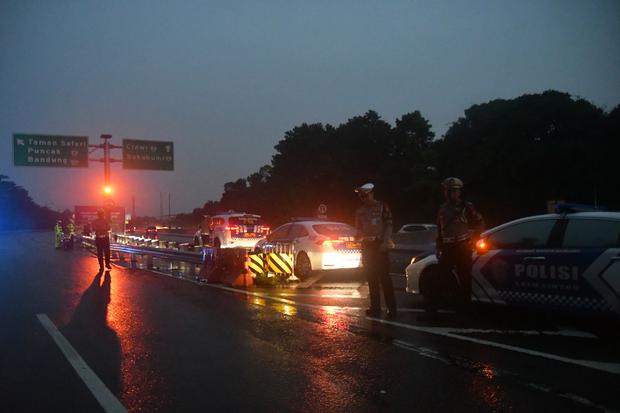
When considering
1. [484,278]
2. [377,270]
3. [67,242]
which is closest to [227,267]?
[377,270]

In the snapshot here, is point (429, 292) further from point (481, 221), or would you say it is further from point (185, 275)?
point (185, 275)

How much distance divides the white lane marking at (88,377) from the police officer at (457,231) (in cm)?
456

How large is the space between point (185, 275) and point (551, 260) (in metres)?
10.2

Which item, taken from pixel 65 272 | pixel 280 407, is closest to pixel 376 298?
pixel 280 407

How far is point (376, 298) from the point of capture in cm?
823

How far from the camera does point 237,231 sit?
21531 millimetres

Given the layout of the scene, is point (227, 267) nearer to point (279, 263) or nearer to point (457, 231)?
point (279, 263)

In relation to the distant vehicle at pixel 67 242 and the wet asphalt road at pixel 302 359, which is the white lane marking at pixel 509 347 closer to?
the wet asphalt road at pixel 302 359

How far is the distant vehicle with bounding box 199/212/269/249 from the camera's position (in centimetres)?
2153

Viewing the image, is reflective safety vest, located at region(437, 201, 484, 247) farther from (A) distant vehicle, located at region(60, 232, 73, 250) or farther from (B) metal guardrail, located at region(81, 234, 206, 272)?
(A) distant vehicle, located at region(60, 232, 73, 250)

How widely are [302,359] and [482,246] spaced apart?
3263 mm

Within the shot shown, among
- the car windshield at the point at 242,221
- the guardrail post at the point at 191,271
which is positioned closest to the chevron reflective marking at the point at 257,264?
the guardrail post at the point at 191,271

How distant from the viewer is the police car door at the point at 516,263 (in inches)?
272

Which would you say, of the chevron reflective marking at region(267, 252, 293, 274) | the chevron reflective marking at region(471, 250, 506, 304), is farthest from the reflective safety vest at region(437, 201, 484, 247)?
the chevron reflective marking at region(267, 252, 293, 274)
